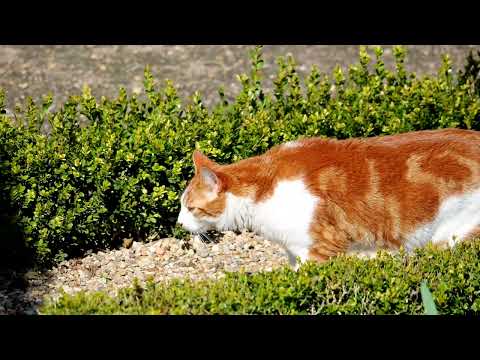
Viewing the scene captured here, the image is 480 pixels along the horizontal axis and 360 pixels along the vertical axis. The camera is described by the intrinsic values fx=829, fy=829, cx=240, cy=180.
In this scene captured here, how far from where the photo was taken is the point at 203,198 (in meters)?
5.69

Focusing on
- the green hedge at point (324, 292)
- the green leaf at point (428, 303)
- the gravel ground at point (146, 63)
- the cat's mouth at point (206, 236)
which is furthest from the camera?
the gravel ground at point (146, 63)

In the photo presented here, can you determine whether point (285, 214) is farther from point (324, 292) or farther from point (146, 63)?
point (146, 63)

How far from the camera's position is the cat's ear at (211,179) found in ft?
18.1

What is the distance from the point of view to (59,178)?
612 centimetres

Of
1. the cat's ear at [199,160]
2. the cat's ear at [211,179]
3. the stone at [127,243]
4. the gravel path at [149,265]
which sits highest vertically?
the cat's ear at [199,160]

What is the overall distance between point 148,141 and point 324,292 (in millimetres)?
2179

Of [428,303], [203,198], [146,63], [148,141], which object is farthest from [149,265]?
[146,63]

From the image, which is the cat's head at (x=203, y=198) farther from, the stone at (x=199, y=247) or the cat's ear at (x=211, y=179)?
the stone at (x=199, y=247)

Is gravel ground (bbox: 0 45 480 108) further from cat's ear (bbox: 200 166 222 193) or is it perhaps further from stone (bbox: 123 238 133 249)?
cat's ear (bbox: 200 166 222 193)

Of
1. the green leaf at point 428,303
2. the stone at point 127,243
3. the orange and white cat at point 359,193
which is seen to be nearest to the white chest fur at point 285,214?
the orange and white cat at point 359,193

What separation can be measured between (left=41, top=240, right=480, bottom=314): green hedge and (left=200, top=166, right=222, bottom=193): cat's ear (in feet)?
3.05

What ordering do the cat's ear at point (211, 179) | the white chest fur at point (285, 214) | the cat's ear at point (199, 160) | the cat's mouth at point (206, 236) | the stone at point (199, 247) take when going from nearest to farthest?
1. the white chest fur at point (285, 214)
2. the cat's ear at point (211, 179)
3. the cat's ear at point (199, 160)
4. the cat's mouth at point (206, 236)
5. the stone at point (199, 247)

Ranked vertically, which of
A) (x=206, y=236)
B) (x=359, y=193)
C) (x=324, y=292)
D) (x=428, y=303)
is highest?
(x=359, y=193)

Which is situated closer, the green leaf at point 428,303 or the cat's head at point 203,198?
the green leaf at point 428,303
